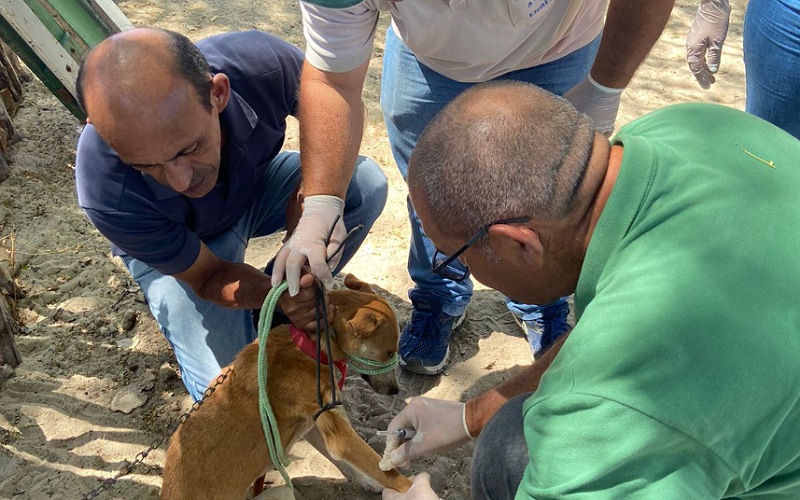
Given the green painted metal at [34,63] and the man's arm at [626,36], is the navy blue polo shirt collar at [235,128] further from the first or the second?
the man's arm at [626,36]

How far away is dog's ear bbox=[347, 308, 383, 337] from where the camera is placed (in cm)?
296

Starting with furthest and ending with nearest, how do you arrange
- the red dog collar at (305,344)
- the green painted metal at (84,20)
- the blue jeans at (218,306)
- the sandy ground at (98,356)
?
the green painted metal at (84,20) → the blue jeans at (218,306) → the sandy ground at (98,356) → the red dog collar at (305,344)

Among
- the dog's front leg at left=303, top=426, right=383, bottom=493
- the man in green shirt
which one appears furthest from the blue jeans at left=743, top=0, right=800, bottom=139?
the dog's front leg at left=303, top=426, right=383, bottom=493

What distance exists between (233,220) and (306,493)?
142 centimetres

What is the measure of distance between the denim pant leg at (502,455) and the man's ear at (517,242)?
2.69ft

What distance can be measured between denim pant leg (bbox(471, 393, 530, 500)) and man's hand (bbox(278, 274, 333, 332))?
87 centimetres

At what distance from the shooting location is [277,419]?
2.96 metres

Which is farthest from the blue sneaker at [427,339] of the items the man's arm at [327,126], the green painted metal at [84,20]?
the green painted metal at [84,20]

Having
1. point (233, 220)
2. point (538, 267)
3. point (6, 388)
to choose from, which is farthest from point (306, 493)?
point (538, 267)

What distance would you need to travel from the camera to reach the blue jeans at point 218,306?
3.42m

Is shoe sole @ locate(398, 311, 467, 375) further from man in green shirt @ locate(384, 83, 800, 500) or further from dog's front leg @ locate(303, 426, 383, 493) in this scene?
man in green shirt @ locate(384, 83, 800, 500)

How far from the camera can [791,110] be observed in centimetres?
307

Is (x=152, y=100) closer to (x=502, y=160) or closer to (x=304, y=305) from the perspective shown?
(x=304, y=305)

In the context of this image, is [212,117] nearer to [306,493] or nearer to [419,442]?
[419,442]
